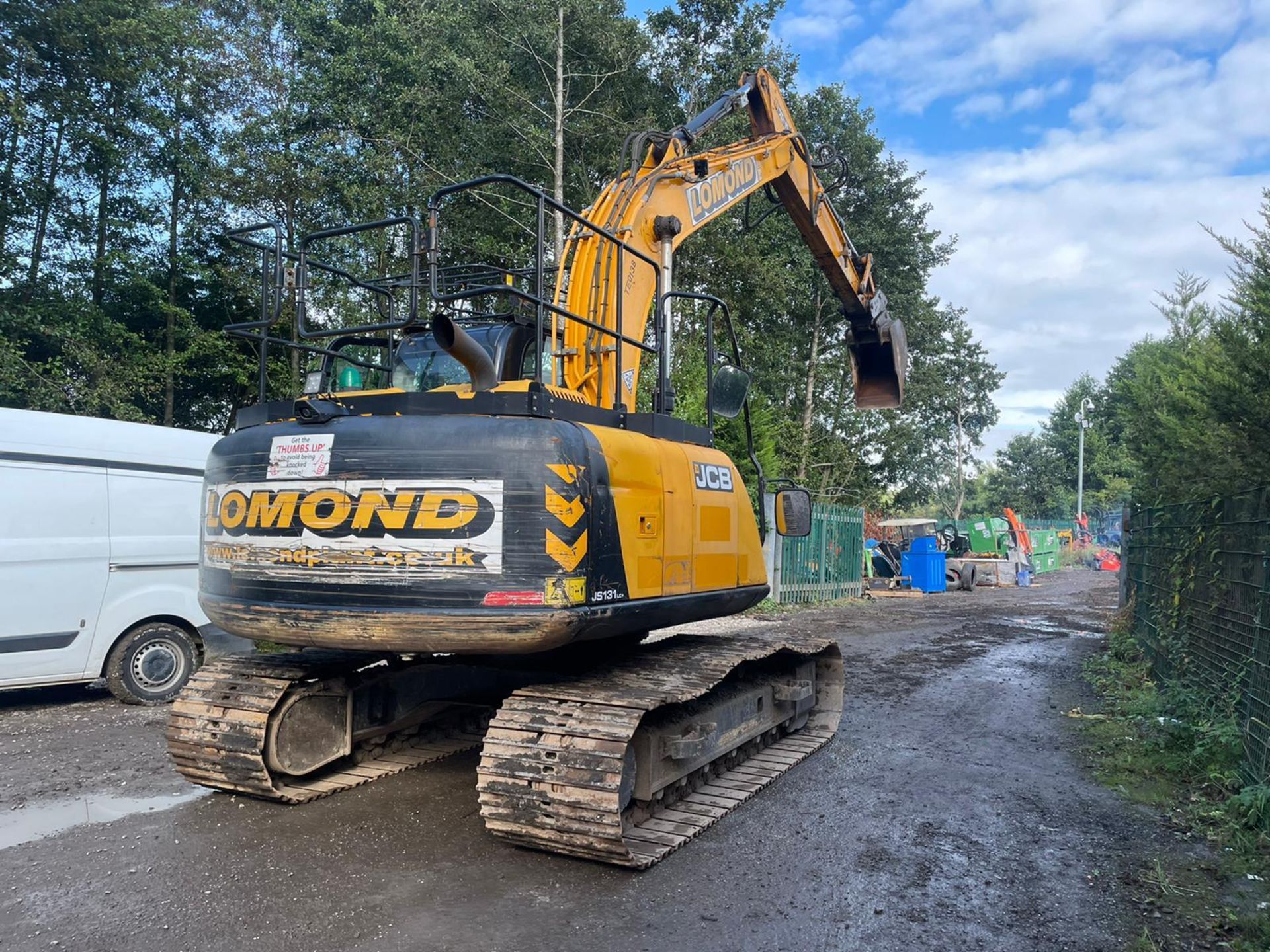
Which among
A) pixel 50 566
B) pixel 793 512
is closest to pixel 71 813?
pixel 50 566

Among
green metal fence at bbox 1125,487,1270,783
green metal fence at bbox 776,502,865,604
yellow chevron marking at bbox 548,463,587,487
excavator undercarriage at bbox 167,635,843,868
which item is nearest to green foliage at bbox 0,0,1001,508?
green metal fence at bbox 776,502,865,604

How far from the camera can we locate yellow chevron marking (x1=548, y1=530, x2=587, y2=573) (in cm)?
425

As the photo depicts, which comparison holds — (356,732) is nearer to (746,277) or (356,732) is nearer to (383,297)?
(383,297)

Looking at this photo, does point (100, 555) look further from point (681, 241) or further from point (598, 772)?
point (598, 772)

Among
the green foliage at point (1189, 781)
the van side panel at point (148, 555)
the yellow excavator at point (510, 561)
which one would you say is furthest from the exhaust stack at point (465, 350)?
the van side panel at point (148, 555)

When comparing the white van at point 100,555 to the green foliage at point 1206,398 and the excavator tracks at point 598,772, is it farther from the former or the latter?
the green foliage at point 1206,398

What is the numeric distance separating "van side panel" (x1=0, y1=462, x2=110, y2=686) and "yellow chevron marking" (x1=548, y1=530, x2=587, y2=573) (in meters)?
5.41

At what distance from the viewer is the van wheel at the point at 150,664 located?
26.1 feet

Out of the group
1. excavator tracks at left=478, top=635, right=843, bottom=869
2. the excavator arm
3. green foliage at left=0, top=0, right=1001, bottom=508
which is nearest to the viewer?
excavator tracks at left=478, top=635, right=843, bottom=869

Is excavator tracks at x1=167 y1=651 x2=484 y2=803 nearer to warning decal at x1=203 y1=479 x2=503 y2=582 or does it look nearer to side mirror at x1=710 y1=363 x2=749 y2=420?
warning decal at x1=203 y1=479 x2=503 y2=582

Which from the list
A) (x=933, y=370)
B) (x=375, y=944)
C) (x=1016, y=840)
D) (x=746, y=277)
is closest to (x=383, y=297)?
(x=375, y=944)

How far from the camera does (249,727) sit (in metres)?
5.03

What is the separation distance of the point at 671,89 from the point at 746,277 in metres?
4.89

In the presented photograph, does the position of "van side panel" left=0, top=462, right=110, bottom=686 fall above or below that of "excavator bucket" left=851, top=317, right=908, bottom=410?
below
